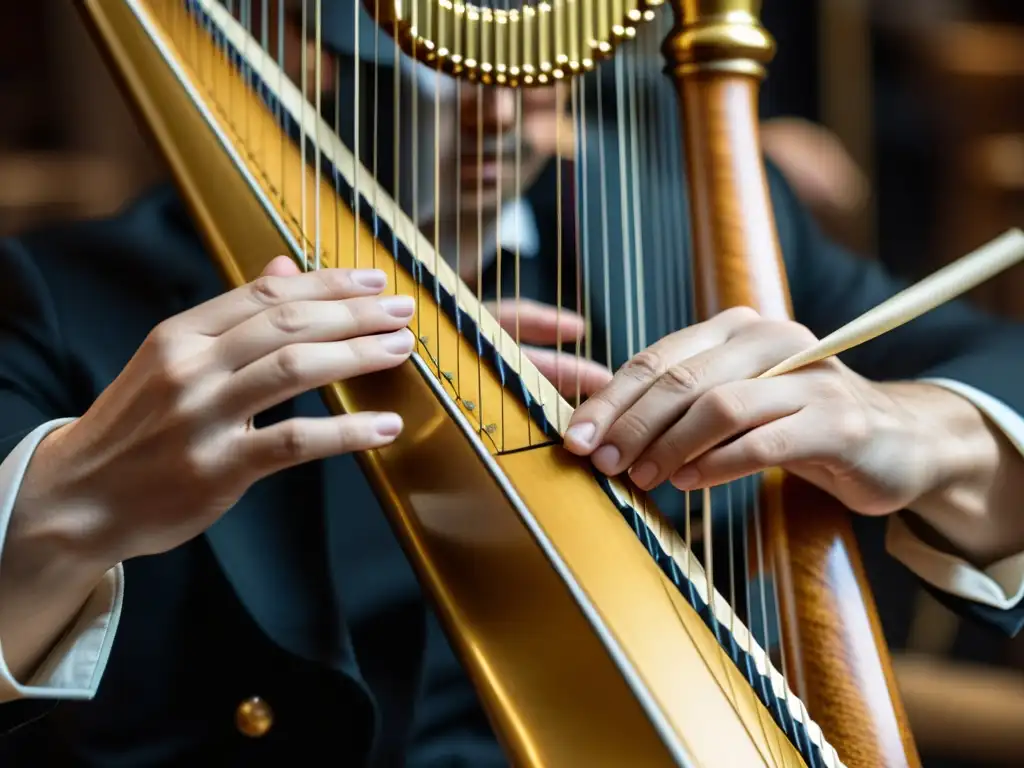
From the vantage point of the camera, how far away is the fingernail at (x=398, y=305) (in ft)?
1.27

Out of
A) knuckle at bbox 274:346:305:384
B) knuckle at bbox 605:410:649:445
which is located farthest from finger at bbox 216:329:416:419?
knuckle at bbox 605:410:649:445

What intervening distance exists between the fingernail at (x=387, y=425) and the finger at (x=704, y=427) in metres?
0.10

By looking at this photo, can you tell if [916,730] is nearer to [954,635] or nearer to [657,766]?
[954,635]

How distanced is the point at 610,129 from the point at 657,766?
65 centimetres

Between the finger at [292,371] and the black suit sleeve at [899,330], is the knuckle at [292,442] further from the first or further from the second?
the black suit sleeve at [899,330]

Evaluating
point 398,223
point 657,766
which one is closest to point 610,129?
point 398,223

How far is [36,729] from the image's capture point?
0.63m

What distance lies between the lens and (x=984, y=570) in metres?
0.56

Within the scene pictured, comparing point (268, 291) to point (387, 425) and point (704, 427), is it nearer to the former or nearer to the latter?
point (387, 425)

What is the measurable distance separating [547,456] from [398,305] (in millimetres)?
90

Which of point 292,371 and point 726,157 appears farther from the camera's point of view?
point 726,157

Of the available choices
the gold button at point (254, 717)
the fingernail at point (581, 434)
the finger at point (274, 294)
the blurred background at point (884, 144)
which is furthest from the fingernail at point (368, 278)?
the blurred background at point (884, 144)

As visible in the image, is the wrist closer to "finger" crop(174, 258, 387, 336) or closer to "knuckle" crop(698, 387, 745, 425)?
"finger" crop(174, 258, 387, 336)

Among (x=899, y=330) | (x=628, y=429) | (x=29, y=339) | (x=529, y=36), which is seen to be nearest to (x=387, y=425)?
(x=628, y=429)
